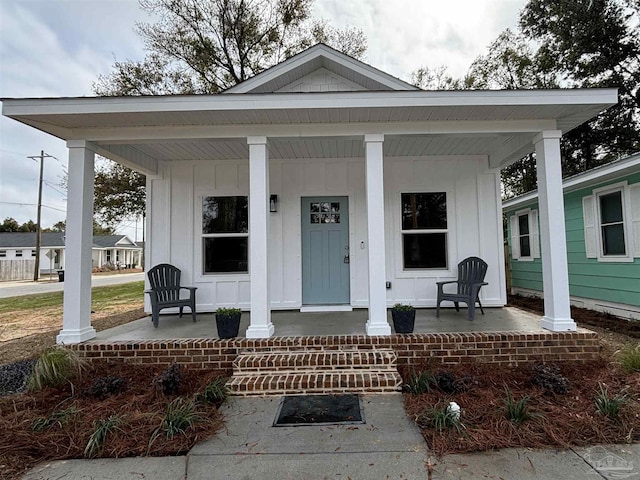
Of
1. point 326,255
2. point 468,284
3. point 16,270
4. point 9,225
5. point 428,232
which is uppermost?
point 9,225

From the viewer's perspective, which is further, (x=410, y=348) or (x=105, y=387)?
(x=410, y=348)

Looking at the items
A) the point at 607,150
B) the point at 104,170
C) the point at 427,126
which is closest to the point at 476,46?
the point at 607,150

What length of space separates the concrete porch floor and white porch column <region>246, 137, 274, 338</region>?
331mm

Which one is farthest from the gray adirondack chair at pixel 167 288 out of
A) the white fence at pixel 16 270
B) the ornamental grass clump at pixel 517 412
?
the white fence at pixel 16 270

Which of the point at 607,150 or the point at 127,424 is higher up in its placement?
the point at 607,150

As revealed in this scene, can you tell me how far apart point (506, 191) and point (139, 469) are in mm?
17843

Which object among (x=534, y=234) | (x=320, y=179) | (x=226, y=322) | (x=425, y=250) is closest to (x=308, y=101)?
(x=320, y=179)

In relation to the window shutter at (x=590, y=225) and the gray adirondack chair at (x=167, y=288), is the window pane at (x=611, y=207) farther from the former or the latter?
the gray adirondack chair at (x=167, y=288)

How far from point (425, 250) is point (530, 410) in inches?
130

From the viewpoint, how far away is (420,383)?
322 cm

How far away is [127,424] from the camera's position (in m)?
A: 2.61

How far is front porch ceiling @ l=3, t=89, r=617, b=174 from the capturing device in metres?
3.77

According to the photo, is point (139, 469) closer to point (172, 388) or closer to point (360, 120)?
point (172, 388)

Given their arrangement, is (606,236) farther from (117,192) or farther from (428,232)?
(117,192)
